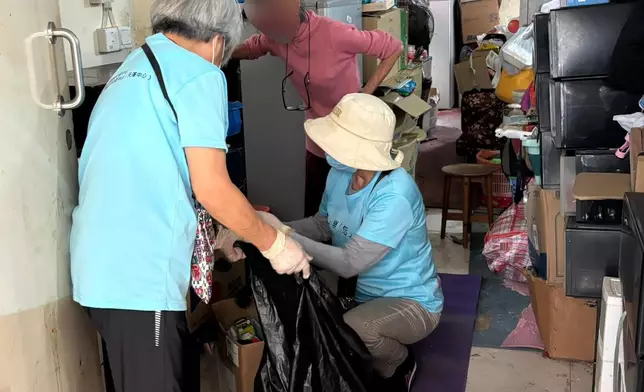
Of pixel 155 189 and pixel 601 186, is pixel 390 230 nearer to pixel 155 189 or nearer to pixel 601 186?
pixel 601 186

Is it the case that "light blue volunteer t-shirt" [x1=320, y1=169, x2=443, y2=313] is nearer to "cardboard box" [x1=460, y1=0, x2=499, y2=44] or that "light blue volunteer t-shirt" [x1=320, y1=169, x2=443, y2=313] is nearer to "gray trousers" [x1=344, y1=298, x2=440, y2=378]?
"gray trousers" [x1=344, y1=298, x2=440, y2=378]

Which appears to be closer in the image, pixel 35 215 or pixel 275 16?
pixel 35 215

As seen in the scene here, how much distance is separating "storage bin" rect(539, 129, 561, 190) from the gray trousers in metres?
0.60

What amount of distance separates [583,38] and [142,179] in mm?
1335

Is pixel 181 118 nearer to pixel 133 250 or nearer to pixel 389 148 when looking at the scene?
pixel 133 250

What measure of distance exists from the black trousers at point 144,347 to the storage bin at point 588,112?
1261mm

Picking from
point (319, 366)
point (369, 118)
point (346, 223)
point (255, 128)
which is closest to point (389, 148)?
point (369, 118)

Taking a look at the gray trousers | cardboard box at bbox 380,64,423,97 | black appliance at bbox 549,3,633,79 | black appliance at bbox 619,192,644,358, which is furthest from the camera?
cardboard box at bbox 380,64,423,97

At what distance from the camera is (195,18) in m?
1.41

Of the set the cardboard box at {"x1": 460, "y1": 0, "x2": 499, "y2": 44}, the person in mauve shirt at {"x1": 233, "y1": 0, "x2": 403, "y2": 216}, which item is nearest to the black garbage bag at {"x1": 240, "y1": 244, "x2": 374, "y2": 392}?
the person in mauve shirt at {"x1": 233, "y1": 0, "x2": 403, "y2": 216}

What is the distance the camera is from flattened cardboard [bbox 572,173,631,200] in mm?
1781

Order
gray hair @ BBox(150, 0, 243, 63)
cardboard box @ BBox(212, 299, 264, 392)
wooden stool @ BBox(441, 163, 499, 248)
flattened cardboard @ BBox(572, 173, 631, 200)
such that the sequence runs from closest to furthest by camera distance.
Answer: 1. gray hair @ BBox(150, 0, 243, 63)
2. flattened cardboard @ BBox(572, 173, 631, 200)
3. cardboard box @ BBox(212, 299, 264, 392)
4. wooden stool @ BBox(441, 163, 499, 248)

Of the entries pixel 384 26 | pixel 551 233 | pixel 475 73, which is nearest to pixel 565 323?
pixel 551 233

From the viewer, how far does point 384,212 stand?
209 cm
